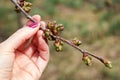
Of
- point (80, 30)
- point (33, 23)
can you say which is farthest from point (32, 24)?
point (80, 30)

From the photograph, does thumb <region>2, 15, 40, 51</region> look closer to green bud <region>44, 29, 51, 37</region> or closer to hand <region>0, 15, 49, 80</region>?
hand <region>0, 15, 49, 80</region>

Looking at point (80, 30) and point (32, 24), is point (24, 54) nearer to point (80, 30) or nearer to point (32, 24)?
point (32, 24)

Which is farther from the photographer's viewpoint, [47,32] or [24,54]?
[24,54]

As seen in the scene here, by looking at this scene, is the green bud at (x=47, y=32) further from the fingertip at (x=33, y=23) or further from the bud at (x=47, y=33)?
the fingertip at (x=33, y=23)

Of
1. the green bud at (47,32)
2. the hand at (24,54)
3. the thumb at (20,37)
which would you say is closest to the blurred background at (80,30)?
the hand at (24,54)

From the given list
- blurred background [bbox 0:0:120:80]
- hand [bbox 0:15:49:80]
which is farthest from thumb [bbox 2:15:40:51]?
blurred background [bbox 0:0:120:80]

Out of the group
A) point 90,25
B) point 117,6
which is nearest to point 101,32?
point 90,25

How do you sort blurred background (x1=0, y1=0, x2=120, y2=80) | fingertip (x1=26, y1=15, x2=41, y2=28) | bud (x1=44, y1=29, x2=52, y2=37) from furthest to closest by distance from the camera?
A: 1. blurred background (x1=0, y1=0, x2=120, y2=80)
2. fingertip (x1=26, y1=15, x2=41, y2=28)
3. bud (x1=44, y1=29, x2=52, y2=37)
